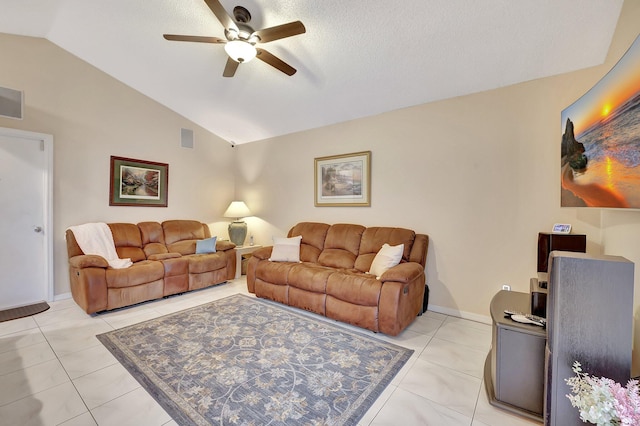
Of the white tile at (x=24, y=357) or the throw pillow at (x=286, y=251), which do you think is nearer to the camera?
the white tile at (x=24, y=357)

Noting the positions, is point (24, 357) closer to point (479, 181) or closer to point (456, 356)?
point (456, 356)

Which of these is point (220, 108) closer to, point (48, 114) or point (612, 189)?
point (48, 114)

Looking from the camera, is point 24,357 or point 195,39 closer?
point 24,357

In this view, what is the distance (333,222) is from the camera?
159 inches

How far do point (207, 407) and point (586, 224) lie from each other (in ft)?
10.8

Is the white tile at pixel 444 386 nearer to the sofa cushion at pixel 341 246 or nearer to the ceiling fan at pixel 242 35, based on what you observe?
the sofa cushion at pixel 341 246

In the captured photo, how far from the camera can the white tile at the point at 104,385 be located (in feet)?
5.45

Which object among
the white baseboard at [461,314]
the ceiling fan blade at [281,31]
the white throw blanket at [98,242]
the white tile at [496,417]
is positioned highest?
the ceiling fan blade at [281,31]

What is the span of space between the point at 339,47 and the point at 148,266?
11.0ft

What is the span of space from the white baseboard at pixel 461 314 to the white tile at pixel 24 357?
144 inches

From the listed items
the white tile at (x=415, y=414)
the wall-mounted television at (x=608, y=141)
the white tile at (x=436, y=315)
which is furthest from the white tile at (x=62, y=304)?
the wall-mounted television at (x=608, y=141)

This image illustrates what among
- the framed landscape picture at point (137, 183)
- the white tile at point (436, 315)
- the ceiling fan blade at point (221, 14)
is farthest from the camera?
the framed landscape picture at point (137, 183)

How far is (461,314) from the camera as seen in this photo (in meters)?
2.96

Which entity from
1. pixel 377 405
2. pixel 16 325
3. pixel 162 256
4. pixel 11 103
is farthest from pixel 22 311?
pixel 377 405
